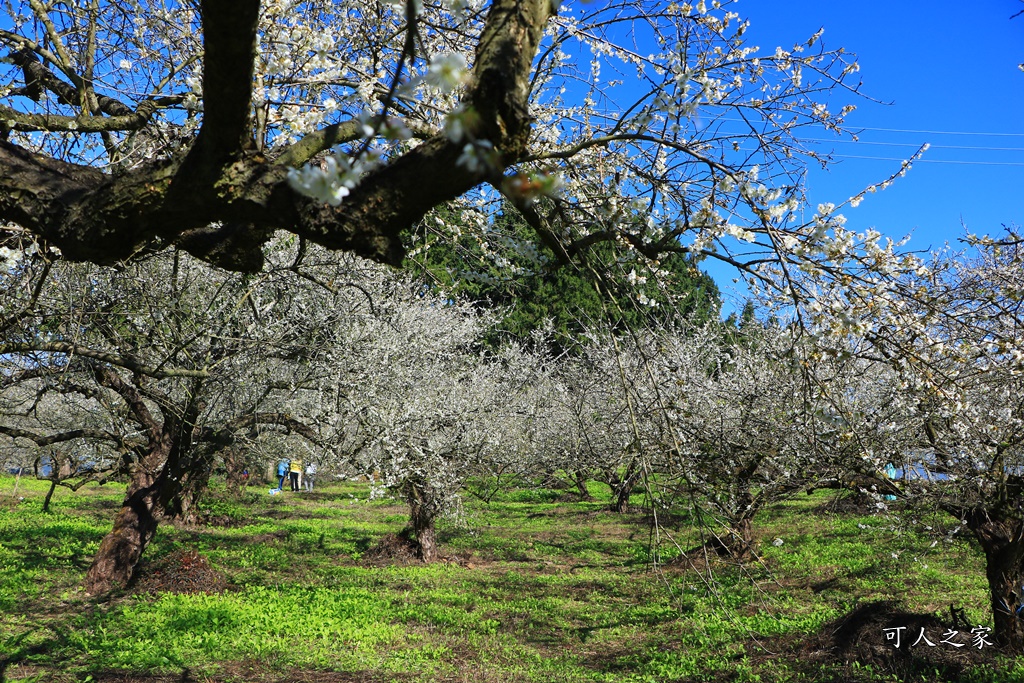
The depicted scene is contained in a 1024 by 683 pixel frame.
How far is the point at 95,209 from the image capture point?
2480 mm

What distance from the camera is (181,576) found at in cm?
974

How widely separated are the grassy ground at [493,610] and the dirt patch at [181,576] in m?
0.08

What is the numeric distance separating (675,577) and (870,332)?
871 cm

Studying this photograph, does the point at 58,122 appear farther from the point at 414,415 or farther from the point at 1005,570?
the point at 1005,570

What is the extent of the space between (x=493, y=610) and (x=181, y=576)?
424 centimetres

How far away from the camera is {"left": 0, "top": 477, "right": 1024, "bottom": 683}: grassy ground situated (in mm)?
6555

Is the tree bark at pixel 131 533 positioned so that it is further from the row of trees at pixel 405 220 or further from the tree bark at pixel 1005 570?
the tree bark at pixel 1005 570

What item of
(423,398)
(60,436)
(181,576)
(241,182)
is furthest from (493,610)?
(241,182)

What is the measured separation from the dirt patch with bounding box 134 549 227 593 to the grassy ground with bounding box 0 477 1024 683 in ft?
0.25

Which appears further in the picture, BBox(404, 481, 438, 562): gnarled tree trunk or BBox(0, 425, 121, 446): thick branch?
BBox(404, 481, 438, 562): gnarled tree trunk

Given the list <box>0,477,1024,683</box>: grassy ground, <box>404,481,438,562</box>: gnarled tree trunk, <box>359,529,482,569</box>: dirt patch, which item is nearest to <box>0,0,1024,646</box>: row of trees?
<box>0,477,1024,683</box>: grassy ground

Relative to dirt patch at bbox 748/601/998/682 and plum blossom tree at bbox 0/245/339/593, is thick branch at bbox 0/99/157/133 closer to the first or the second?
plum blossom tree at bbox 0/245/339/593

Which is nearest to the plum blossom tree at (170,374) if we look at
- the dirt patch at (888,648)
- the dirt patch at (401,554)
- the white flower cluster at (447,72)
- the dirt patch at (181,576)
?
the dirt patch at (181,576)

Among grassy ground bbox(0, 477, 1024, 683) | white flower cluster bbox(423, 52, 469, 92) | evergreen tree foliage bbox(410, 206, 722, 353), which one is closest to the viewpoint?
white flower cluster bbox(423, 52, 469, 92)
